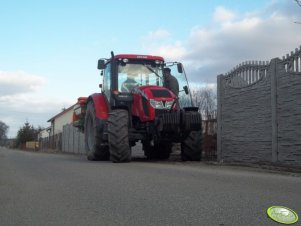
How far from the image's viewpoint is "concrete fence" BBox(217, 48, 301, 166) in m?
11.6

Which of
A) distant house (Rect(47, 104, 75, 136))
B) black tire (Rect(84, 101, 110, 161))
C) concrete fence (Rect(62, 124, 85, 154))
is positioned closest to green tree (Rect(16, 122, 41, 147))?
distant house (Rect(47, 104, 75, 136))

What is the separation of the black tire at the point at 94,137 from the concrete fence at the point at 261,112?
12.4 feet

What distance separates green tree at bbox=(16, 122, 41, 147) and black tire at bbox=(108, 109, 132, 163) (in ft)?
298

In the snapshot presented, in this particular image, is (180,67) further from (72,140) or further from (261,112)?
(72,140)

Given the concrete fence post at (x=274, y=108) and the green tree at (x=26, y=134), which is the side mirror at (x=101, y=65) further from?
the green tree at (x=26, y=134)

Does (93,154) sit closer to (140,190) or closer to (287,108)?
(287,108)

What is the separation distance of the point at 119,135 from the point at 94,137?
243 centimetres

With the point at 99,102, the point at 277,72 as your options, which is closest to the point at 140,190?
the point at 277,72

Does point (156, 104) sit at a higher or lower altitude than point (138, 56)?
lower

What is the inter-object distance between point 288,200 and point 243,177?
2.70 metres

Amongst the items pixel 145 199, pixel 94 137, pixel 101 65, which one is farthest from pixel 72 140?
pixel 145 199

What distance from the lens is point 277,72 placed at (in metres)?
12.4

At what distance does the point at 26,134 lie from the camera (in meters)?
104

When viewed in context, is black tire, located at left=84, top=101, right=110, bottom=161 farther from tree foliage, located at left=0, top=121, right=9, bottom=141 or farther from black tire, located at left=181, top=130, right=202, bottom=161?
tree foliage, located at left=0, top=121, right=9, bottom=141
